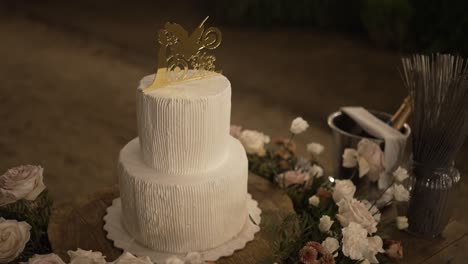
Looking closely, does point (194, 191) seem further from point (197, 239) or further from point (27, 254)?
point (27, 254)

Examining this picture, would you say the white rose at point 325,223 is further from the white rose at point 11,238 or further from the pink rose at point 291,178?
the white rose at point 11,238

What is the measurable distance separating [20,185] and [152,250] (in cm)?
42

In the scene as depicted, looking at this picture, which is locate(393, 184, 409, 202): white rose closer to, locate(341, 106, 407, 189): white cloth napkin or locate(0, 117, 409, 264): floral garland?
locate(0, 117, 409, 264): floral garland

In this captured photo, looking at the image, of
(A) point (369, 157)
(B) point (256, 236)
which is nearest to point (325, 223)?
(B) point (256, 236)

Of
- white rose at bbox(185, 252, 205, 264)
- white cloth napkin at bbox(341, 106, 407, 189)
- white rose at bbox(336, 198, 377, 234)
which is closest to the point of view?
white rose at bbox(185, 252, 205, 264)

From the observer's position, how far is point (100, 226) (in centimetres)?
174

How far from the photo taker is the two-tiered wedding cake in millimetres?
1472

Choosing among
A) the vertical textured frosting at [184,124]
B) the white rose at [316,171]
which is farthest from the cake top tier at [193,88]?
the white rose at [316,171]

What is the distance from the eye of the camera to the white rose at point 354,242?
1438 mm

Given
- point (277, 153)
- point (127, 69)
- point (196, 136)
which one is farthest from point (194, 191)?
point (127, 69)

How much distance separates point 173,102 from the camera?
4.73 feet

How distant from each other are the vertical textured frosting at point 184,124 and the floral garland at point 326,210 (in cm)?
33

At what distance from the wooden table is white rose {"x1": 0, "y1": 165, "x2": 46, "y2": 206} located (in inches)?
6.3

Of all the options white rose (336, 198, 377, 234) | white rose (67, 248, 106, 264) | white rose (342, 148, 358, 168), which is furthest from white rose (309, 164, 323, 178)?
white rose (67, 248, 106, 264)
